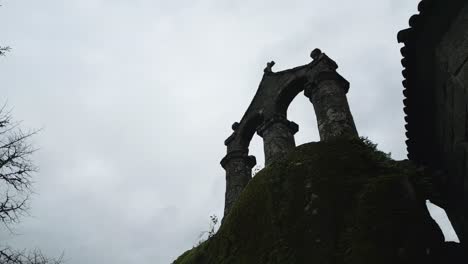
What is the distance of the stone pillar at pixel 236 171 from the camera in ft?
25.4

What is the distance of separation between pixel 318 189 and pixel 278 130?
386 cm

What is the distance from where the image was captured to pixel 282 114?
7609 millimetres

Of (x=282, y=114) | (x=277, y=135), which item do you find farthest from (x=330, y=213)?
(x=282, y=114)

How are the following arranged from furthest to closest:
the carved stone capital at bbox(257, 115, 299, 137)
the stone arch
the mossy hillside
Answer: the stone arch < the carved stone capital at bbox(257, 115, 299, 137) < the mossy hillside

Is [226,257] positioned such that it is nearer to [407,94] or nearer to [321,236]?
[321,236]

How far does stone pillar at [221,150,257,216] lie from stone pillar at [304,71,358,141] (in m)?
2.17

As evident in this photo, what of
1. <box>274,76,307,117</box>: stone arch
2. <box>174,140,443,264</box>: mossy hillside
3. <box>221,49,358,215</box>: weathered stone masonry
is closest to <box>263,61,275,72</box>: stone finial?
<box>221,49,358,215</box>: weathered stone masonry

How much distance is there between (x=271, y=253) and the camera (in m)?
3.23

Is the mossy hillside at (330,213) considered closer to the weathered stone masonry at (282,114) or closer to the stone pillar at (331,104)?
the stone pillar at (331,104)

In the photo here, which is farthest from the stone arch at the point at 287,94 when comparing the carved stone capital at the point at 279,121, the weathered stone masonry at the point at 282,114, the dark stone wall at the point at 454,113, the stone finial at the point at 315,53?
the dark stone wall at the point at 454,113

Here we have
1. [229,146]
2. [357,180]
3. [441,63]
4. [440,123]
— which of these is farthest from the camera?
[229,146]

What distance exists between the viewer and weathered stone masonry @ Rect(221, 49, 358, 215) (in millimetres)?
6246

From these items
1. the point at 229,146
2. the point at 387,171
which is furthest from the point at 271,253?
the point at 229,146

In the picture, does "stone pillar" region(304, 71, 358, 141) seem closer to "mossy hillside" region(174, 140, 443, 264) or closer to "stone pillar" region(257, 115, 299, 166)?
"stone pillar" region(257, 115, 299, 166)
